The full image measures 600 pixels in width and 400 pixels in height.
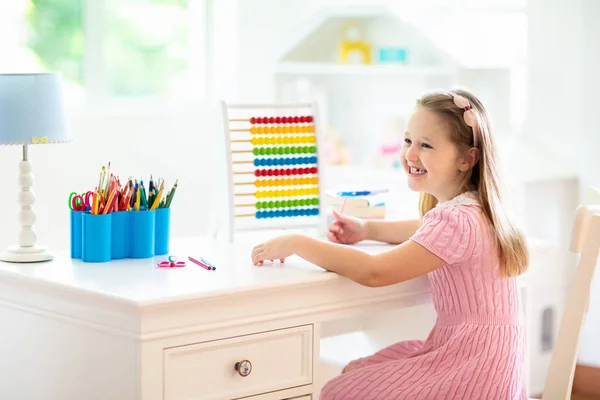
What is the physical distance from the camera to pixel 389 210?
104 inches

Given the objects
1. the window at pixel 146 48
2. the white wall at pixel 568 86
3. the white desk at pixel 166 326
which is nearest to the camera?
the white desk at pixel 166 326

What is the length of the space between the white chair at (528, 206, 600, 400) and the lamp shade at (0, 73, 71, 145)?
1164 millimetres

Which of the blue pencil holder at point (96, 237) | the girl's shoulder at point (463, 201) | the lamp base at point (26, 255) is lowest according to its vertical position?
the lamp base at point (26, 255)

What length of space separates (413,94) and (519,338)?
196cm

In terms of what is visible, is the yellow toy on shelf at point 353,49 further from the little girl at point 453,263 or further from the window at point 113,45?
the little girl at point 453,263

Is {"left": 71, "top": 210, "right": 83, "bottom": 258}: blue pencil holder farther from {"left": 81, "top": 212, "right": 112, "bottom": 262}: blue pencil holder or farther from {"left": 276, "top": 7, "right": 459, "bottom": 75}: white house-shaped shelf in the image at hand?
{"left": 276, "top": 7, "right": 459, "bottom": 75}: white house-shaped shelf

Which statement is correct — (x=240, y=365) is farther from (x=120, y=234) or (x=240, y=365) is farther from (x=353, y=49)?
(x=353, y=49)

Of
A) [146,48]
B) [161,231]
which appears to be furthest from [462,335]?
[146,48]

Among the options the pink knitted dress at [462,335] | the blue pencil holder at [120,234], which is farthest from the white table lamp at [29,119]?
the pink knitted dress at [462,335]

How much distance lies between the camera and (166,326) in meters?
1.68

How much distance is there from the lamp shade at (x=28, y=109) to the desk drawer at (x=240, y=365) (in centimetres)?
62

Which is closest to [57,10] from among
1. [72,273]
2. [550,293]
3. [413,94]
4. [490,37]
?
[413,94]

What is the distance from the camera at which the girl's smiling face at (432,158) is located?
1978 mm

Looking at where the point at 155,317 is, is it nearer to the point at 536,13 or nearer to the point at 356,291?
the point at 356,291
